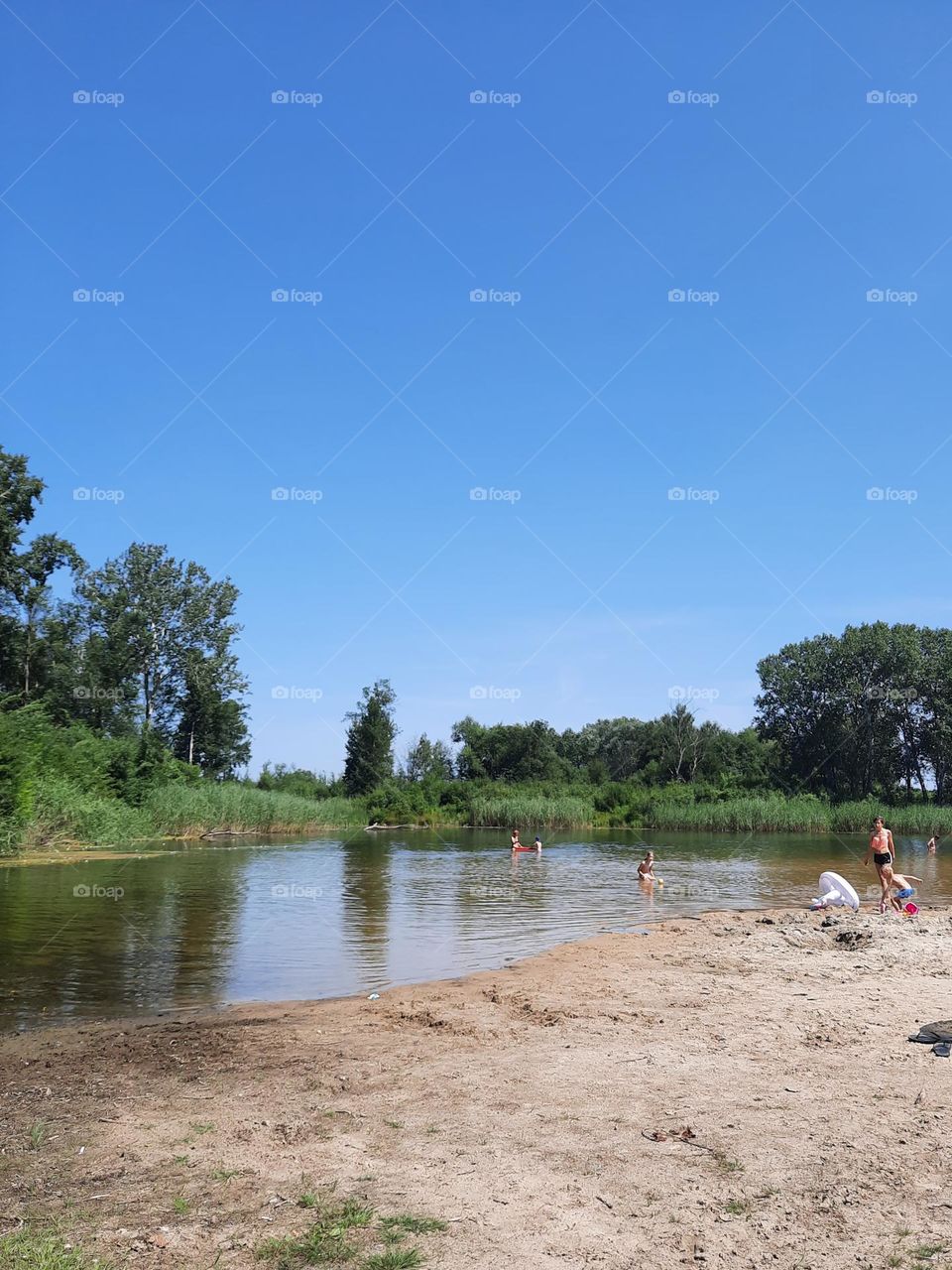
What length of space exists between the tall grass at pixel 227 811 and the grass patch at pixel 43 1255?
130 ft

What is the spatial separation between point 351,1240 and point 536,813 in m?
53.4

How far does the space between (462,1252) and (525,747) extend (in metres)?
96.4

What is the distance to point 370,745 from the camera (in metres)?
85.1

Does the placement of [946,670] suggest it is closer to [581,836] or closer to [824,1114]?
[581,836]

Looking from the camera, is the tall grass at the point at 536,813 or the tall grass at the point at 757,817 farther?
the tall grass at the point at 536,813

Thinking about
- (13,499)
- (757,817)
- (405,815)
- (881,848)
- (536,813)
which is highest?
(13,499)

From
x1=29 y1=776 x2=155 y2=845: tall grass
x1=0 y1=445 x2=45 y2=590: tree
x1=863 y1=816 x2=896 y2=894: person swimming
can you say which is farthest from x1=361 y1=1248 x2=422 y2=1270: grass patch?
x1=0 y1=445 x2=45 y2=590: tree

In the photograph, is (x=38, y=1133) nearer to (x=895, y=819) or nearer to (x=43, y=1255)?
(x=43, y=1255)

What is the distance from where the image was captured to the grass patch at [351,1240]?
177 inches

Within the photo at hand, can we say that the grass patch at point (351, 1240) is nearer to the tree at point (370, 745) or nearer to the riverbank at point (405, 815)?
the riverbank at point (405, 815)

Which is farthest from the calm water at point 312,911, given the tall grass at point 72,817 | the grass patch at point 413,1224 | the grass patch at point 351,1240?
the grass patch at point 413,1224

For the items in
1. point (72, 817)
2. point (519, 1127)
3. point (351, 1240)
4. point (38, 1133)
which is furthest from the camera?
point (72, 817)

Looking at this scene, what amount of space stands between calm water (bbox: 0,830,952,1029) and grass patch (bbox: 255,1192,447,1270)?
7.12m

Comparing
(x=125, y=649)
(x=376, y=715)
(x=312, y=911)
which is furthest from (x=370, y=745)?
(x=312, y=911)
